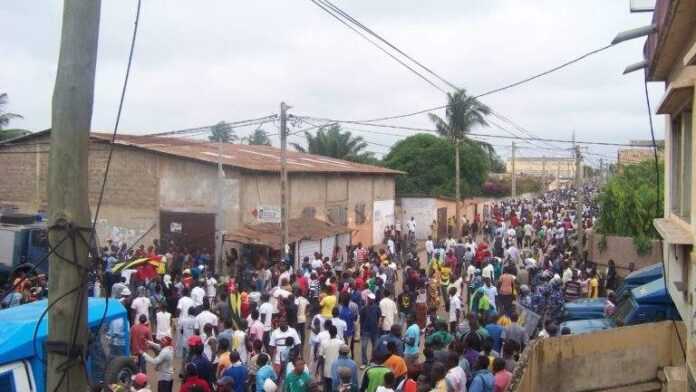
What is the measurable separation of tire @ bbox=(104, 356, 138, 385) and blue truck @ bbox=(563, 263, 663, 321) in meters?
8.33

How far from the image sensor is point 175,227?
928 inches

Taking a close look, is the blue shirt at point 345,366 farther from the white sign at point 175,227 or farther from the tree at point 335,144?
the tree at point 335,144

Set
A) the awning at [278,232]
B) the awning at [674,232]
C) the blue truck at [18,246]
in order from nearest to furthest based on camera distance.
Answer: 1. the awning at [674,232]
2. the blue truck at [18,246]
3. the awning at [278,232]

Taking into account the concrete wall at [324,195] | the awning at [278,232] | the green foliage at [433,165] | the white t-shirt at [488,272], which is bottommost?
the white t-shirt at [488,272]

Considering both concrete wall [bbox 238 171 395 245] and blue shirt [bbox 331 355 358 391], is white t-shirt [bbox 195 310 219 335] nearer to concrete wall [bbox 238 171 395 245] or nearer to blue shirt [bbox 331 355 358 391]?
blue shirt [bbox 331 355 358 391]

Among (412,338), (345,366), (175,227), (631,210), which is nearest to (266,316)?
(412,338)

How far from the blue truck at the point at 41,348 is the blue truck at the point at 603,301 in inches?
332

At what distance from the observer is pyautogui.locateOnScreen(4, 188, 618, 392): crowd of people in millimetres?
8133

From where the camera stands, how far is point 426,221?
36.9 metres

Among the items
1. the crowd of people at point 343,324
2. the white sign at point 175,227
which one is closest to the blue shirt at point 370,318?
the crowd of people at point 343,324

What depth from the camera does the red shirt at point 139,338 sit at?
33.5 ft

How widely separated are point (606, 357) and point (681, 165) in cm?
278

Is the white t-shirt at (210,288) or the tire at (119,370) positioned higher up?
the white t-shirt at (210,288)

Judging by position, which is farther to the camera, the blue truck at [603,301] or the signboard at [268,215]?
the signboard at [268,215]
